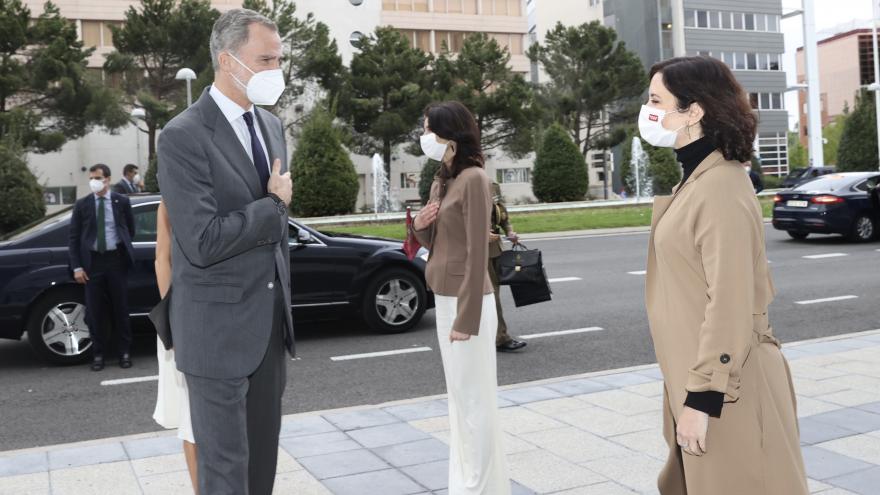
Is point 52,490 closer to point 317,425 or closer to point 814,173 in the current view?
point 317,425

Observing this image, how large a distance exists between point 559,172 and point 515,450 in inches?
1552

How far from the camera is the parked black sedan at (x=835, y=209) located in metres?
18.6

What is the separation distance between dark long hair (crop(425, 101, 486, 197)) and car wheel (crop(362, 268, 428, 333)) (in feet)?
17.9

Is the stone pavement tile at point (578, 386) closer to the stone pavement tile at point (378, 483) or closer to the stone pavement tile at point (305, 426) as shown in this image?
the stone pavement tile at point (305, 426)

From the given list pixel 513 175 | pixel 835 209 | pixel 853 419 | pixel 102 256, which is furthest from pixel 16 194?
pixel 513 175

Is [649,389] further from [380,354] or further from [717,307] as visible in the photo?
[717,307]

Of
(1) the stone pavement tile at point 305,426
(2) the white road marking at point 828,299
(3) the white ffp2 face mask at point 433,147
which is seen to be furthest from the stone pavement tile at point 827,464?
(2) the white road marking at point 828,299

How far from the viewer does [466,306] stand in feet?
13.1

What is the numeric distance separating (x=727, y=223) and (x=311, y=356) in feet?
22.0

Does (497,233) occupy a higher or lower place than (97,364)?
higher

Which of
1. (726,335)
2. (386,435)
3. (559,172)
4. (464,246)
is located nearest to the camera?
(726,335)

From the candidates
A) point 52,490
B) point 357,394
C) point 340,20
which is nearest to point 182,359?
point 52,490

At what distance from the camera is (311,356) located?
28.6 ft

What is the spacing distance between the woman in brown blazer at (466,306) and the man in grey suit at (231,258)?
3.82 ft
